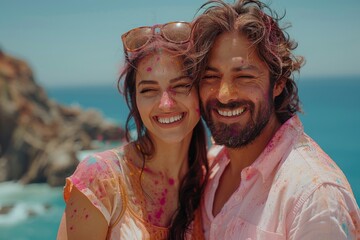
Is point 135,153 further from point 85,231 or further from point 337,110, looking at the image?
point 337,110

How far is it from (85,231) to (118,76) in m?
0.81

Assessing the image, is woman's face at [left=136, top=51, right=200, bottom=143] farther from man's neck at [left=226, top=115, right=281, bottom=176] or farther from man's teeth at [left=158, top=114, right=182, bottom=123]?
man's neck at [left=226, top=115, right=281, bottom=176]

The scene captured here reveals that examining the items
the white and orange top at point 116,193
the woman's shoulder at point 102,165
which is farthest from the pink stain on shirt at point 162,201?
the woman's shoulder at point 102,165

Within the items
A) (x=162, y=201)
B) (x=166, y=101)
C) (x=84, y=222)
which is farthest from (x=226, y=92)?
(x=84, y=222)

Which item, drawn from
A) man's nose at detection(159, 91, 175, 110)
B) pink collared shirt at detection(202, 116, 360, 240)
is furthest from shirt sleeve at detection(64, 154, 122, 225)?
pink collared shirt at detection(202, 116, 360, 240)

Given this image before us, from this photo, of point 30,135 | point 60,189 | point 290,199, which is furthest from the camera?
point 30,135

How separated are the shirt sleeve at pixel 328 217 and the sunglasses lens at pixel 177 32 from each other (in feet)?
3.24

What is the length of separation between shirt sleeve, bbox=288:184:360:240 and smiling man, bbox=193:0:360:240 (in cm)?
1

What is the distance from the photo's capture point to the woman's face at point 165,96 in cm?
217

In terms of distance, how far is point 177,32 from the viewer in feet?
7.29

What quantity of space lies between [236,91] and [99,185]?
0.75m

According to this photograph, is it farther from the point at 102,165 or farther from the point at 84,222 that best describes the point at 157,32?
the point at 84,222

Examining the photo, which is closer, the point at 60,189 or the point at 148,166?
the point at 148,166

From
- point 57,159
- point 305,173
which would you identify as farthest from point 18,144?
point 305,173
